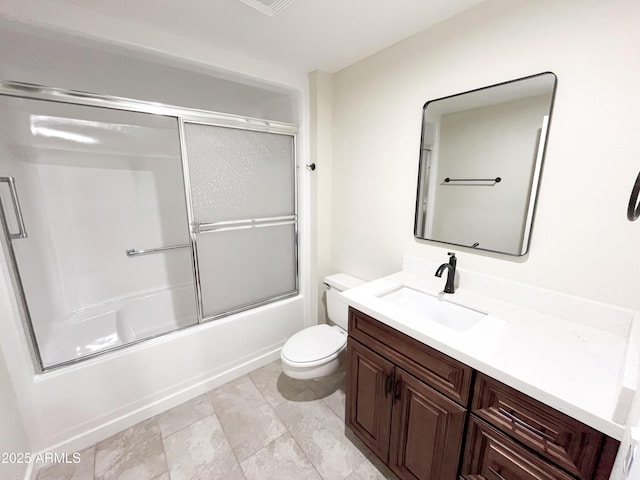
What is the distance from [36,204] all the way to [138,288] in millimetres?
941

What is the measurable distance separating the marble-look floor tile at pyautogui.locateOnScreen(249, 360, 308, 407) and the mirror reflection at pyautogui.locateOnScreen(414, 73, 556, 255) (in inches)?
54.7

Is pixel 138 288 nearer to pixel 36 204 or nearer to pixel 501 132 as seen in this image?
pixel 36 204

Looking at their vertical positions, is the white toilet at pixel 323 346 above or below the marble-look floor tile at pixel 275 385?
above

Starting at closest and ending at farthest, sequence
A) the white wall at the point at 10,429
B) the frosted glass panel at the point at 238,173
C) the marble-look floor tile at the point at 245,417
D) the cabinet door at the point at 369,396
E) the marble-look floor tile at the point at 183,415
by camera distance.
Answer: the white wall at the point at 10,429 < the cabinet door at the point at 369,396 < the marble-look floor tile at the point at 245,417 < the marble-look floor tile at the point at 183,415 < the frosted glass panel at the point at 238,173

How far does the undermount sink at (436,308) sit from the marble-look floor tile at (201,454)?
1208 mm

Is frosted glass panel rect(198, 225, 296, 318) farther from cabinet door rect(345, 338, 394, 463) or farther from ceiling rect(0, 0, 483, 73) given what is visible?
ceiling rect(0, 0, 483, 73)

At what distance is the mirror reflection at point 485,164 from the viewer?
1176 mm

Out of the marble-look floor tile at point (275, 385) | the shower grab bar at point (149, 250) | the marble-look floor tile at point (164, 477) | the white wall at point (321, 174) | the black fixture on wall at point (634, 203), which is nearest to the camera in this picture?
the black fixture on wall at point (634, 203)

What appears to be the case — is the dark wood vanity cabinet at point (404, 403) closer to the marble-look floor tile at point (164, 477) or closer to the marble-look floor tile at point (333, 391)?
the marble-look floor tile at point (333, 391)

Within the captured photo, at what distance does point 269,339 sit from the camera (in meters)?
2.22

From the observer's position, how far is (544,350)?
0.94 metres

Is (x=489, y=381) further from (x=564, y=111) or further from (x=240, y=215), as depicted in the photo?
(x=240, y=215)

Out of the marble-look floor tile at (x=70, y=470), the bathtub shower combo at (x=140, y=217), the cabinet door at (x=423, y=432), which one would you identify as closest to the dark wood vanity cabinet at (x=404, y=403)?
the cabinet door at (x=423, y=432)

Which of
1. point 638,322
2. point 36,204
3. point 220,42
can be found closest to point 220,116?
point 220,42
